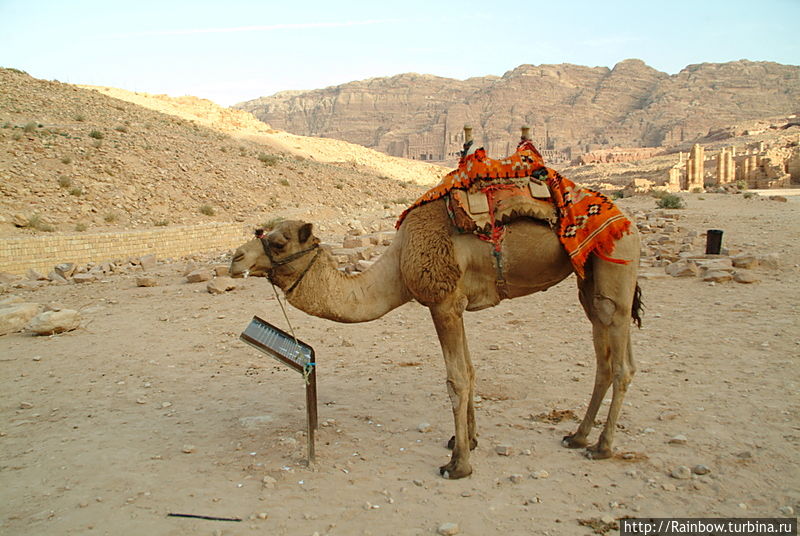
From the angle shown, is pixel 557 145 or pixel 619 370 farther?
pixel 557 145

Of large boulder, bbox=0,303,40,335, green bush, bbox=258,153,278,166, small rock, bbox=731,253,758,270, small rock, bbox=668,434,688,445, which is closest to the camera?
small rock, bbox=668,434,688,445

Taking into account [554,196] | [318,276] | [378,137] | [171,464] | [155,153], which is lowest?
[171,464]

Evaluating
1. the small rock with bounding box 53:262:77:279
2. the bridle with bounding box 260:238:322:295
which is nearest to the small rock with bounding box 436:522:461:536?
the bridle with bounding box 260:238:322:295

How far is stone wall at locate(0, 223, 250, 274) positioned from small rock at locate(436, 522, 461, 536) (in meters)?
14.8

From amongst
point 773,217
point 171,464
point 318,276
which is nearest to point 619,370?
point 318,276

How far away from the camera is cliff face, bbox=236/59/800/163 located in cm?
14212

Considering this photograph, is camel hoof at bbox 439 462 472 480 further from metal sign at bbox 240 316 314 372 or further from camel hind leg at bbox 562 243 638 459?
metal sign at bbox 240 316 314 372

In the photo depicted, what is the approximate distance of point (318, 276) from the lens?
439 cm

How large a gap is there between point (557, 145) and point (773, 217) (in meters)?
144

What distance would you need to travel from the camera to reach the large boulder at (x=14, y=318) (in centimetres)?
880

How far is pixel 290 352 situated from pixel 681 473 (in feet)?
9.69

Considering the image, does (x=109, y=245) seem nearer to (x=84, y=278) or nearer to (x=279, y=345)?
(x=84, y=278)

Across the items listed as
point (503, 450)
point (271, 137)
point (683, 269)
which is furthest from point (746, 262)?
point (271, 137)

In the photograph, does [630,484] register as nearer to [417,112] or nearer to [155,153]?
[155,153]
